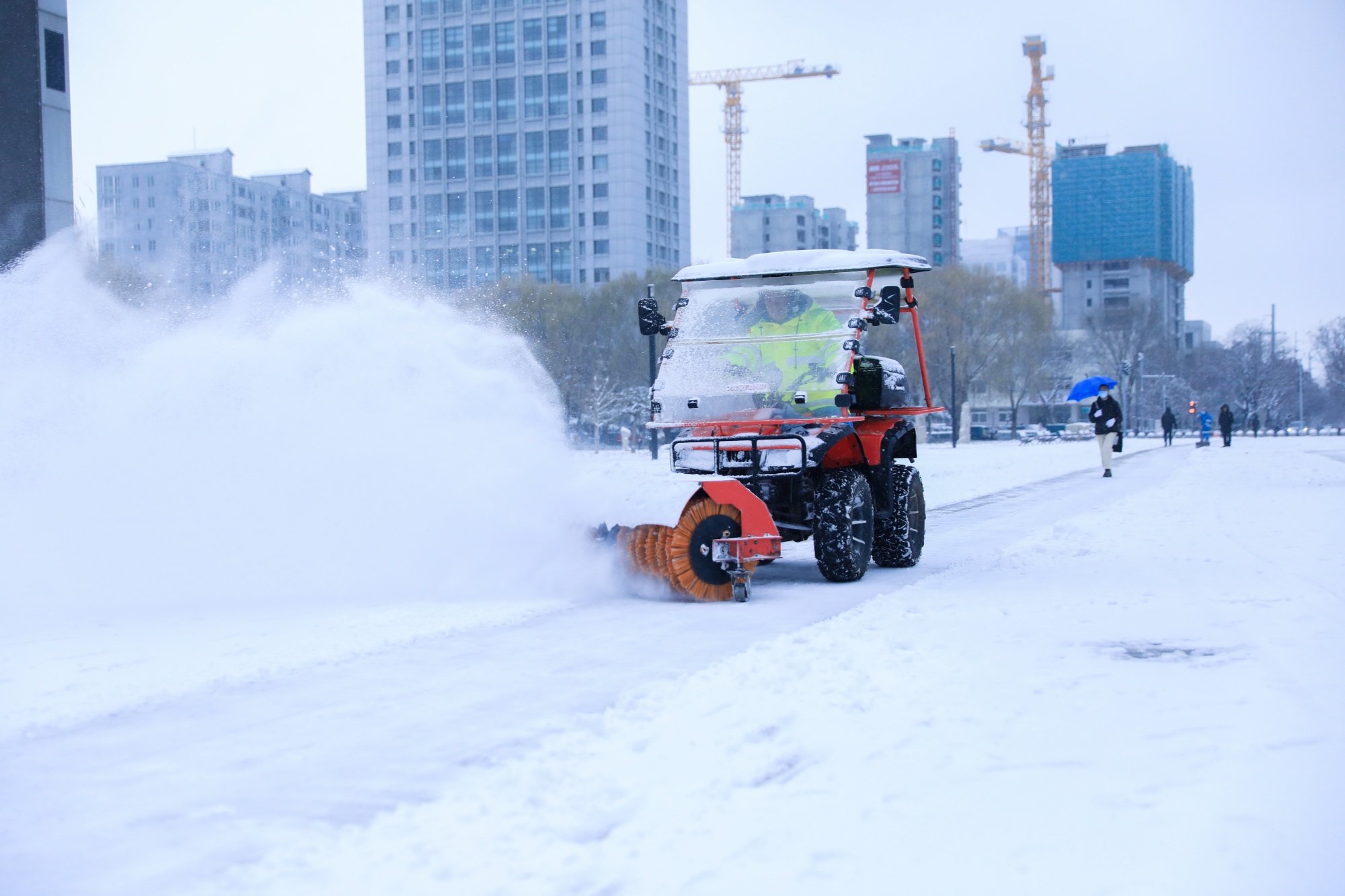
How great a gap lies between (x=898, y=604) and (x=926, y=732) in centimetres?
353

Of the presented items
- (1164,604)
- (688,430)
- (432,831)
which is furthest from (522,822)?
(688,430)

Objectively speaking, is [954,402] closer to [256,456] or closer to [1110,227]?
[256,456]

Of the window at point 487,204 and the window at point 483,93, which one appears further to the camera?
the window at point 487,204

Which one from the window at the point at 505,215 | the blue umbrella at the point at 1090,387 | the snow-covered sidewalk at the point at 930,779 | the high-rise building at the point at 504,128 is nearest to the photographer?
the snow-covered sidewalk at the point at 930,779

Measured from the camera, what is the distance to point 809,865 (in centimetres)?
357

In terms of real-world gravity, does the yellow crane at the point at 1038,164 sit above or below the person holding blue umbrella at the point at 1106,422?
above

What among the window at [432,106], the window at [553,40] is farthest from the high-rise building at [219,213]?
the window at [553,40]

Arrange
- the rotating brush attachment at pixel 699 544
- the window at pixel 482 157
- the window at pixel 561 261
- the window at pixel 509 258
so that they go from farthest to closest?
1. the window at pixel 482 157
2. the window at pixel 509 258
3. the window at pixel 561 261
4. the rotating brush attachment at pixel 699 544

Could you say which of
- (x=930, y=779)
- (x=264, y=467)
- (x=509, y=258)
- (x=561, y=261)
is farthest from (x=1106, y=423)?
(x=509, y=258)

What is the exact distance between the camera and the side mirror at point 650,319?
10.0 meters

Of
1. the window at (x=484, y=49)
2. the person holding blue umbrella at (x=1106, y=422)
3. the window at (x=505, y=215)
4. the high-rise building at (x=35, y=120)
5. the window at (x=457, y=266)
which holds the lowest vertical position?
the person holding blue umbrella at (x=1106, y=422)

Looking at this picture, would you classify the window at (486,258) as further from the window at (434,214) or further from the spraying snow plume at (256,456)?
the spraying snow plume at (256,456)

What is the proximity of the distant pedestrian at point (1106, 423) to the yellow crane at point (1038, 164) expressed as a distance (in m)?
149

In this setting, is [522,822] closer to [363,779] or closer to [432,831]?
[432,831]
